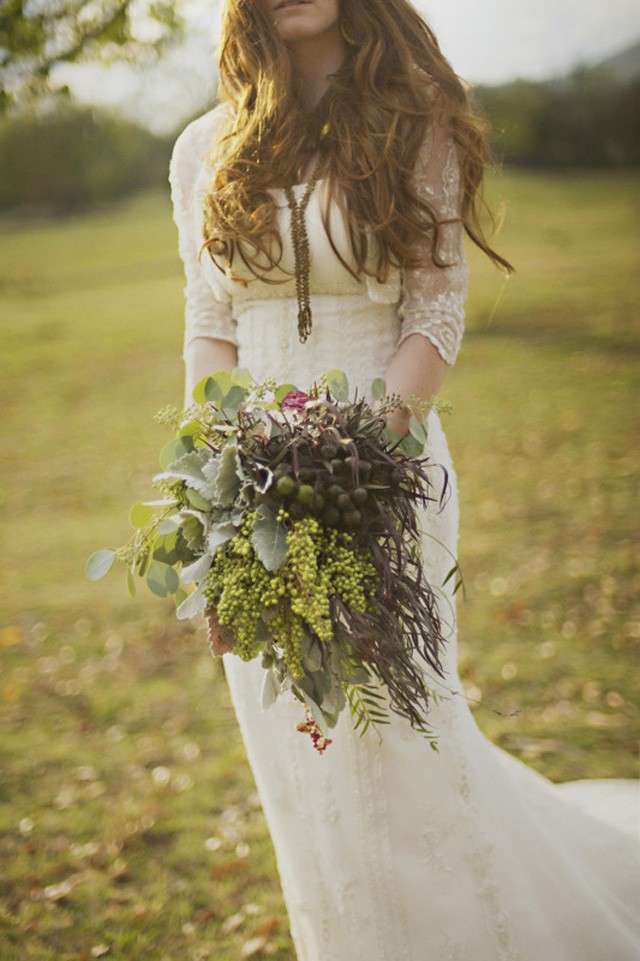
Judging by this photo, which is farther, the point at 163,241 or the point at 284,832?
the point at 163,241

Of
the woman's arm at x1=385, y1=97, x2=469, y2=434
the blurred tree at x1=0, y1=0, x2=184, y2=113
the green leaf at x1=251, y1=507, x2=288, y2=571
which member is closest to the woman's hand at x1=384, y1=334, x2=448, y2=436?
the woman's arm at x1=385, y1=97, x2=469, y2=434

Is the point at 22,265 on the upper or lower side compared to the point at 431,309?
lower

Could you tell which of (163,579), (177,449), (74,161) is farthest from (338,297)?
(74,161)

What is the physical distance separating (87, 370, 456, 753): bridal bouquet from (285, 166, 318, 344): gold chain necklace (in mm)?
554

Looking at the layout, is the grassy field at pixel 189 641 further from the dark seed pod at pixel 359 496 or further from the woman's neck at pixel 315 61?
the woman's neck at pixel 315 61

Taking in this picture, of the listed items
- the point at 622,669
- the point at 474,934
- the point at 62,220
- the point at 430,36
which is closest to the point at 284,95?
the point at 430,36

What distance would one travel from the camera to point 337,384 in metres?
2.21

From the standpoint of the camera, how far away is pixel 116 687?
5.50m

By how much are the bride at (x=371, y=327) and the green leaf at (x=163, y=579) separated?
0.61 meters

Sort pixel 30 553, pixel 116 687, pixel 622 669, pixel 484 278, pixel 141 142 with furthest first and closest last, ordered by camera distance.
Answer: pixel 141 142 < pixel 484 278 < pixel 30 553 < pixel 116 687 < pixel 622 669

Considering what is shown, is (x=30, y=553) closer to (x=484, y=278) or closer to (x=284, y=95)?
(x=284, y=95)

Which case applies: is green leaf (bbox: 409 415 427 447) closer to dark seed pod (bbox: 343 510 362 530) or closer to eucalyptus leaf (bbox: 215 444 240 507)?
dark seed pod (bbox: 343 510 362 530)

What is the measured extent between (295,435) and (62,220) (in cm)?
1969

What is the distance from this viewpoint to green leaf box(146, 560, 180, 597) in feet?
6.93
